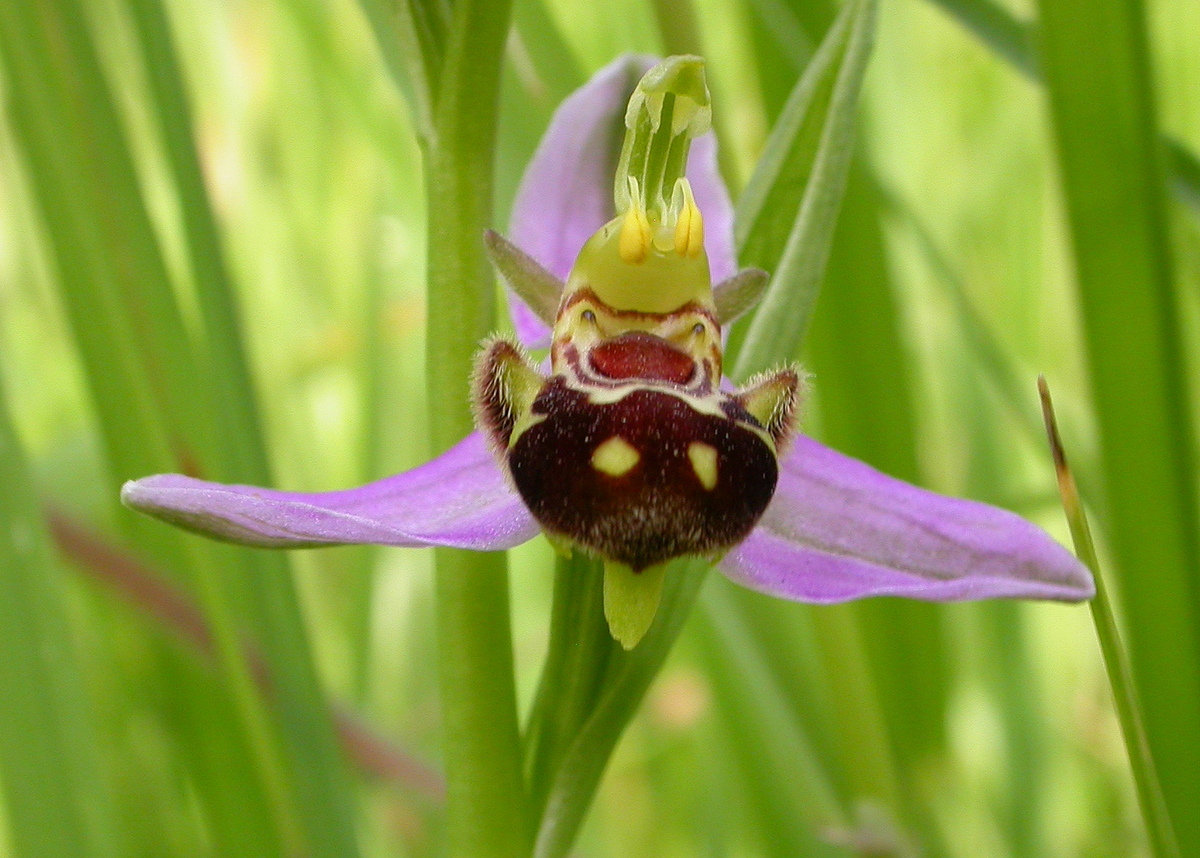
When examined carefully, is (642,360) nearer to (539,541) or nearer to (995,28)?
(995,28)

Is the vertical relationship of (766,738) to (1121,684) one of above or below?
below

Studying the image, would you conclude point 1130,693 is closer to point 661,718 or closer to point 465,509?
point 465,509

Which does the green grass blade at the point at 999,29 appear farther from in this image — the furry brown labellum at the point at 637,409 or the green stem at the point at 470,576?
the green stem at the point at 470,576

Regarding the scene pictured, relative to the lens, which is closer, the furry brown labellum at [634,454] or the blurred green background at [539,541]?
the furry brown labellum at [634,454]

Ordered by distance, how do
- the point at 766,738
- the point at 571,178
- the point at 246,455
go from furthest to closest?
1. the point at 766,738
2. the point at 571,178
3. the point at 246,455

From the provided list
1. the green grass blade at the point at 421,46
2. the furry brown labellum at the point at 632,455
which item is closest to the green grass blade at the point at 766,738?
the furry brown labellum at the point at 632,455

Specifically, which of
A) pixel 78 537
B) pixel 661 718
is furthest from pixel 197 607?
pixel 661 718

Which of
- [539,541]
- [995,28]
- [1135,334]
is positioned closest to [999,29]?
[995,28]
